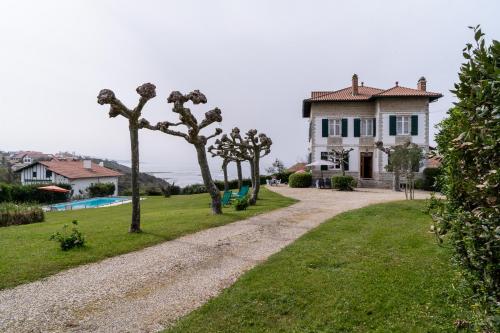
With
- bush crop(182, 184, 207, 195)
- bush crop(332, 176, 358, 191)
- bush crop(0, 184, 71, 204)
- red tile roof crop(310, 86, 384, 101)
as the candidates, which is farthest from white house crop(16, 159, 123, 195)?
bush crop(332, 176, 358, 191)

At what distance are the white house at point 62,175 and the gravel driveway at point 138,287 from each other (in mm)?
→ 30315

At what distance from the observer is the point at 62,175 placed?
115 feet

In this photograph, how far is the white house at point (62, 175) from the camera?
1393 inches

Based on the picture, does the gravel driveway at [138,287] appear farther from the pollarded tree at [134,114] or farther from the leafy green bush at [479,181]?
the leafy green bush at [479,181]

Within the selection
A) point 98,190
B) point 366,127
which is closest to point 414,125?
point 366,127

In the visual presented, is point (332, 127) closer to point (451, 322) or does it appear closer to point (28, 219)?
point (28, 219)

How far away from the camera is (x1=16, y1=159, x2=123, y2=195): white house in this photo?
35375 mm

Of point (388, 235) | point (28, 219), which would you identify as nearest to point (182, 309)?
point (388, 235)

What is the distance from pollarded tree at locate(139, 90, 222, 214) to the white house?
82.4 ft

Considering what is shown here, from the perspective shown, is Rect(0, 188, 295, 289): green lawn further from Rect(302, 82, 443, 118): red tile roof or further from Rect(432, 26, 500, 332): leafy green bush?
Rect(302, 82, 443, 118): red tile roof

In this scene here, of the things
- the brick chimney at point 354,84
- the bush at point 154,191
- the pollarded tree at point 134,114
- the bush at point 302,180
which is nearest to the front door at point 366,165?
the bush at point 302,180

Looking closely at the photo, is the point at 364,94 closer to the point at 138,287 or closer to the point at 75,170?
the point at 138,287

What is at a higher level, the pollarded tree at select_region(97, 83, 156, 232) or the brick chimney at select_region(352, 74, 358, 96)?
the brick chimney at select_region(352, 74, 358, 96)

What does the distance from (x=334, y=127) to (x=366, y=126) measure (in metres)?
2.41
